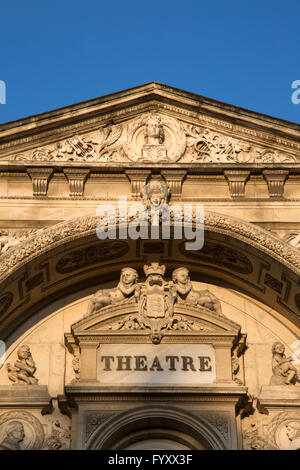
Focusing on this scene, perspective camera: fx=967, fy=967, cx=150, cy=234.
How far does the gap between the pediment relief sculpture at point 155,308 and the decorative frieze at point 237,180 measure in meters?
1.63

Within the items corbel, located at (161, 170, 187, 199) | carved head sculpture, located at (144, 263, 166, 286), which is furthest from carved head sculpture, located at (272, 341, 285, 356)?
corbel, located at (161, 170, 187, 199)

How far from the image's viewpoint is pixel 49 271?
55.2 ft

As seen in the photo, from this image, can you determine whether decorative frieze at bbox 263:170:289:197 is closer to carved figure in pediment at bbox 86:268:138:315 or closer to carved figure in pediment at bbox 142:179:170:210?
carved figure in pediment at bbox 142:179:170:210

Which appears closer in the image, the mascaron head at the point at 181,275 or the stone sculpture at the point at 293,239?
the stone sculpture at the point at 293,239

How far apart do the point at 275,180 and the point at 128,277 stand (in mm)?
3077

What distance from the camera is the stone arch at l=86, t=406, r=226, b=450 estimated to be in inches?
607

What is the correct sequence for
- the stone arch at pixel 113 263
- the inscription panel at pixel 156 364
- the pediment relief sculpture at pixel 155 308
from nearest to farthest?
the inscription panel at pixel 156 364
the stone arch at pixel 113 263
the pediment relief sculpture at pixel 155 308

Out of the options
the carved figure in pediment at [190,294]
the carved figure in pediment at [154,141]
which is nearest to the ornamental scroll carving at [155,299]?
the carved figure in pediment at [190,294]

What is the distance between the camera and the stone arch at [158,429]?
15.4 metres

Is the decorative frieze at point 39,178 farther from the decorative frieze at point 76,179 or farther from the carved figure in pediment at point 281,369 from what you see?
the carved figure in pediment at point 281,369

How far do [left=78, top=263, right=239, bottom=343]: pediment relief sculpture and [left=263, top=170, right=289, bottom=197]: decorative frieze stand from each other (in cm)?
207

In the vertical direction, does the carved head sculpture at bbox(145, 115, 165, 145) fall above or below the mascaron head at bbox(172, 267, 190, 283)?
above

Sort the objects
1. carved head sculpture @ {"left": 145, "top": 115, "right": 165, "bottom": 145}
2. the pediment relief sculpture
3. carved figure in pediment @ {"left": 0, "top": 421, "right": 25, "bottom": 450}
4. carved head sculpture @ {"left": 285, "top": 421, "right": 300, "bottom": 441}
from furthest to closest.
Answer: carved head sculpture @ {"left": 145, "top": 115, "right": 165, "bottom": 145}, the pediment relief sculpture, carved head sculpture @ {"left": 285, "top": 421, "right": 300, "bottom": 441}, carved figure in pediment @ {"left": 0, "top": 421, "right": 25, "bottom": 450}
